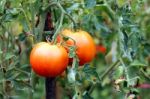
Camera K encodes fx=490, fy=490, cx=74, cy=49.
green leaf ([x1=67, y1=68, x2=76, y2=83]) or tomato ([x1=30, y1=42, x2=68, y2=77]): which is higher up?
tomato ([x1=30, y1=42, x2=68, y2=77])

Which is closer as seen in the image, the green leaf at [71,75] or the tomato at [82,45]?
the green leaf at [71,75]

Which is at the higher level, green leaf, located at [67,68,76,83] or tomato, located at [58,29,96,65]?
tomato, located at [58,29,96,65]

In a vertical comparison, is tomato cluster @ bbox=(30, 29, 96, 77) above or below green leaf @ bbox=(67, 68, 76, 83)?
above

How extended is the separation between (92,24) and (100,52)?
138cm

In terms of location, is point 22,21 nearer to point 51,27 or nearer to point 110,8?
point 51,27

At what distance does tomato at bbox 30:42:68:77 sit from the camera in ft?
4.29

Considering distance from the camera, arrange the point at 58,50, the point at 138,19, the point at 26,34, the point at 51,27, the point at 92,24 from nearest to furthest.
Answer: the point at 58,50, the point at 51,27, the point at 26,34, the point at 92,24, the point at 138,19

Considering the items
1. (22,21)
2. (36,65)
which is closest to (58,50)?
(36,65)

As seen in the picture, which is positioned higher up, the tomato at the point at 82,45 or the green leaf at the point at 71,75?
the tomato at the point at 82,45

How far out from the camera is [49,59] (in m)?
1.32

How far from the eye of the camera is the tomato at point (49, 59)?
1.31 m

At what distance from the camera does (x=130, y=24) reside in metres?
1.47

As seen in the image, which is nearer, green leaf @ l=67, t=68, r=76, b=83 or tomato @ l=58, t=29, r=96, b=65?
green leaf @ l=67, t=68, r=76, b=83

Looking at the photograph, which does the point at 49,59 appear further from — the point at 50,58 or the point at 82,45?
the point at 82,45
